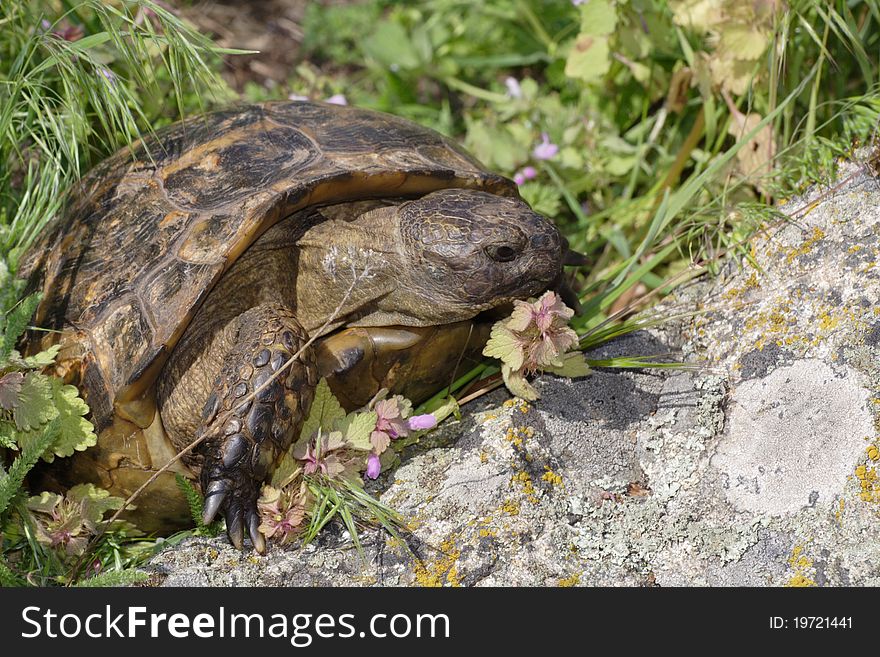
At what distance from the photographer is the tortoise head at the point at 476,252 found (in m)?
3.12

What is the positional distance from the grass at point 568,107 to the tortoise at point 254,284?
7.5 inches

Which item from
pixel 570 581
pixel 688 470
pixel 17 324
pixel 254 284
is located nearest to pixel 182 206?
pixel 254 284

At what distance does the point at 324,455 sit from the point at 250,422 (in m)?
0.30

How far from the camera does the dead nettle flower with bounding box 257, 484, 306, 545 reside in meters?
2.95

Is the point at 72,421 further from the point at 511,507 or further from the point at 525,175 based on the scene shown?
the point at 525,175

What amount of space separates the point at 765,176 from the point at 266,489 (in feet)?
7.84

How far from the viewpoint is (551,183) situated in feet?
16.2

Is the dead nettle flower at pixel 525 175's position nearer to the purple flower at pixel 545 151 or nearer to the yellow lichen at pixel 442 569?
the purple flower at pixel 545 151

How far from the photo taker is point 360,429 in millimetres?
3047

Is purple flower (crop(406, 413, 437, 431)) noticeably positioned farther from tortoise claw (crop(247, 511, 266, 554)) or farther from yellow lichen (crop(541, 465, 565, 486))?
tortoise claw (crop(247, 511, 266, 554))

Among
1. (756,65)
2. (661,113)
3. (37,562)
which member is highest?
(756,65)

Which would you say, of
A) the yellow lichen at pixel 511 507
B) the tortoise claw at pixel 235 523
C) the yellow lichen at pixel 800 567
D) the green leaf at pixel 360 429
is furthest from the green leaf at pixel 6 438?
the yellow lichen at pixel 800 567
